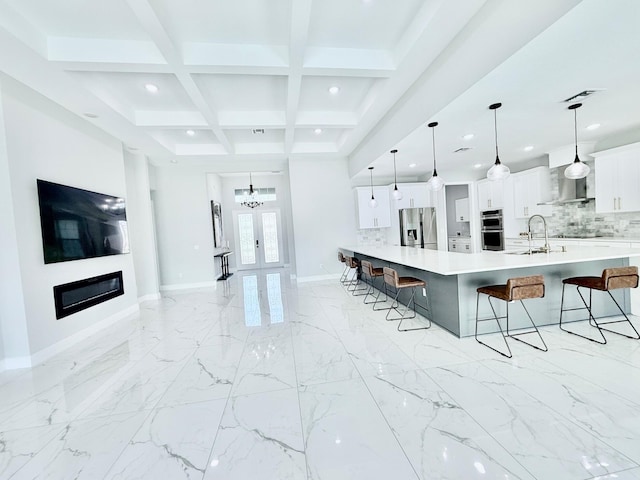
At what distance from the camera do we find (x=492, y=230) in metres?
6.45

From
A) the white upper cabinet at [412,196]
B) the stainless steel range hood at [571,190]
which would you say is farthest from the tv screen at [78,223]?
the stainless steel range hood at [571,190]

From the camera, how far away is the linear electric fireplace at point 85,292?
3496mm

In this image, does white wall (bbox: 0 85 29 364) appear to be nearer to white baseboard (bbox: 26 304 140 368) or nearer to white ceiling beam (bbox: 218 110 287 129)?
white baseboard (bbox: 26 304 140 368)

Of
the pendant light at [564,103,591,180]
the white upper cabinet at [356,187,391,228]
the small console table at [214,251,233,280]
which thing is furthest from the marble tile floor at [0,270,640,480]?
the small console table at [214,251,233,280]

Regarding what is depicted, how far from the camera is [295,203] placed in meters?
6.86

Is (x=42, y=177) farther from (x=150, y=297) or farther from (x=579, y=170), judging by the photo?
(x=579, y=170)

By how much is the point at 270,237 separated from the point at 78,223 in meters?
6.09

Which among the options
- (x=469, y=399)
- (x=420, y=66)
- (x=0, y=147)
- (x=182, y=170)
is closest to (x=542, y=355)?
(x=469, y=399)

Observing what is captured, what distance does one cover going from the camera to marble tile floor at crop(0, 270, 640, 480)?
5.16ft

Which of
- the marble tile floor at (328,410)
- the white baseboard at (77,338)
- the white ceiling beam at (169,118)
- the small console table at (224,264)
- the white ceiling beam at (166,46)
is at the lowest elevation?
the marble tile floor at (328,410)

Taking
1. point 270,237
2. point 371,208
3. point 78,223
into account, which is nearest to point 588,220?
point 371,208

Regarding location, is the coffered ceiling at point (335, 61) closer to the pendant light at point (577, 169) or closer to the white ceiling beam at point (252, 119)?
the white ceiling beam at point (252, 119)

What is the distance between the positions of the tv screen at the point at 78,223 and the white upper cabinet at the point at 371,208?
15.8 feet

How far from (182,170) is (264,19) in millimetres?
5128
